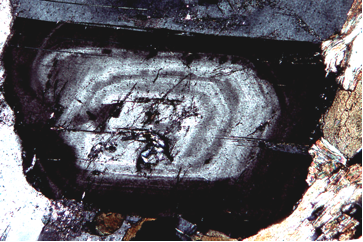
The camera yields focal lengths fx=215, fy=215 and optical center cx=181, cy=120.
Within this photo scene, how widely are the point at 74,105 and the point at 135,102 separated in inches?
23.3

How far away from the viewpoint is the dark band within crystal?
208cm

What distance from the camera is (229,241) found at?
6.93 ft

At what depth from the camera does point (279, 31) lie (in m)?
2.13

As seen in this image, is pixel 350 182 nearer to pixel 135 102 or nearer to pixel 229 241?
Answer: pixel 229 241

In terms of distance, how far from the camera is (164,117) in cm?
215

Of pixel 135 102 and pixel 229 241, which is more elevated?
pixel 135 102

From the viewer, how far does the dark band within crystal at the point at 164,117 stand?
208 centimetres

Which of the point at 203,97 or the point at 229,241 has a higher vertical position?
the point at 203,97

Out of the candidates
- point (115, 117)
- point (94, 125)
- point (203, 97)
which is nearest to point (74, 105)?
point (94, 125)

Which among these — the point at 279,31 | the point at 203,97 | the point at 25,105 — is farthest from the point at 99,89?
the point at 279,31

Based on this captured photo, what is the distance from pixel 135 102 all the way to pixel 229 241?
1.65 m

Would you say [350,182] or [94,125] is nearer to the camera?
[350,182]

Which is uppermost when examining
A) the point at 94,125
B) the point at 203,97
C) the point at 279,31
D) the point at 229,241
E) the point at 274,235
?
the point at 279,31

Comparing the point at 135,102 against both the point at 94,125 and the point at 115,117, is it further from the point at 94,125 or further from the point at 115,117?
the point at 94,125
